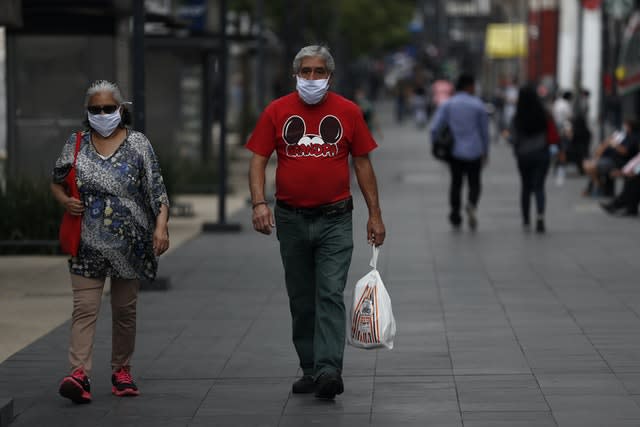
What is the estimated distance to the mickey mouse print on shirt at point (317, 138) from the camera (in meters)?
7.71

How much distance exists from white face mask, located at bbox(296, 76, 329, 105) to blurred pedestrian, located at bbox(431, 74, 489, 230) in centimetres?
999

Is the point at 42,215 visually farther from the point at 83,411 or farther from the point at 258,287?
the point at 83,411

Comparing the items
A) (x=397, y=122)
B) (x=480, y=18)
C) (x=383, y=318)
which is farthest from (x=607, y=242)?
(x=480, y=18)

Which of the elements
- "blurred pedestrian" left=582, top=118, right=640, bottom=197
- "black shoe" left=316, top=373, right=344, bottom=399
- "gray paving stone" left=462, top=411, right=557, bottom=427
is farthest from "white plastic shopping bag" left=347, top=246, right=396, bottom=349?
"blurred pedestrian" left=582, top=118, right=640, bottom=197

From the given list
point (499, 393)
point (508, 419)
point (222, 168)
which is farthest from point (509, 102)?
→ point (508, 419)

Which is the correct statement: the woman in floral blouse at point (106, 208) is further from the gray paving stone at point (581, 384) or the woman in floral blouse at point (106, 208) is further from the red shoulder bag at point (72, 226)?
the gray paving stone at point (581, 384)

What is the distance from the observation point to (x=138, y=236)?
7.82 m

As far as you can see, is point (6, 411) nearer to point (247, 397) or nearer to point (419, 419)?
point (247, 397)

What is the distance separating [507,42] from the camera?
7794cm

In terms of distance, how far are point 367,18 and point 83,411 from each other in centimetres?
6182

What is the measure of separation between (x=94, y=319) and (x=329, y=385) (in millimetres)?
1191

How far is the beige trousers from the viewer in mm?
7734

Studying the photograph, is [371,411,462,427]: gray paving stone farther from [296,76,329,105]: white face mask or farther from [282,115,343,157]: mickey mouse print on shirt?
[296,76,329,105]: white face mask

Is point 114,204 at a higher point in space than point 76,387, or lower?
higher
